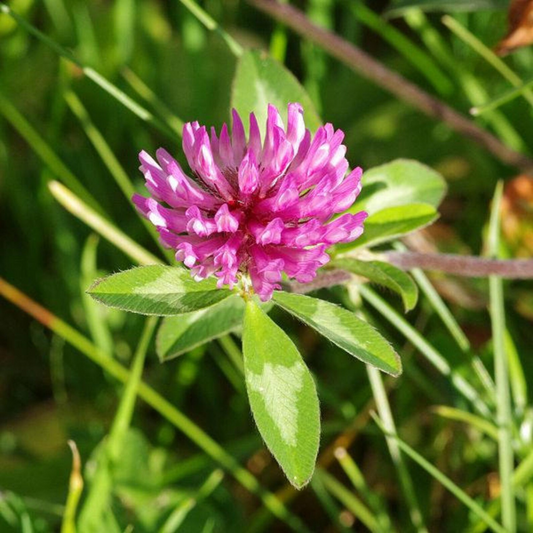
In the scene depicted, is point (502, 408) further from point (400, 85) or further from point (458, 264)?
point (400, 85)

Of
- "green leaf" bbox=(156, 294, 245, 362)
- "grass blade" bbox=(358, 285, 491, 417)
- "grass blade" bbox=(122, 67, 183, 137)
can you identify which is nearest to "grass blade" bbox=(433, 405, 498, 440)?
"grass blade" bbox=(358, 285, 491, 417)

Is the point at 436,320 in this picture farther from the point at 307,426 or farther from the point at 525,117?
the point at 307,426

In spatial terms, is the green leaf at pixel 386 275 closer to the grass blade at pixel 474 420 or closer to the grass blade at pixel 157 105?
the grass blade at pixel 474 420

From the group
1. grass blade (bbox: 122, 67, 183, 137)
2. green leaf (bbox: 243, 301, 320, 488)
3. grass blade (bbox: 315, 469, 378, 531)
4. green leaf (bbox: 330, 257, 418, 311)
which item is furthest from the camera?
grass blade (bbox: 122, 67, 183, 137)

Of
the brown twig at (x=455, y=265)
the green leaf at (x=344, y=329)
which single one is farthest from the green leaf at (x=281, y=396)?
the brown twig at (x=455, y=265)

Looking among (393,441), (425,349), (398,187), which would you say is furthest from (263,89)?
(393,441)

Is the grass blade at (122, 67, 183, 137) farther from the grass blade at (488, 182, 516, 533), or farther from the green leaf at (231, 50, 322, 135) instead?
the grass blade at (488, 182, 516, 533)
